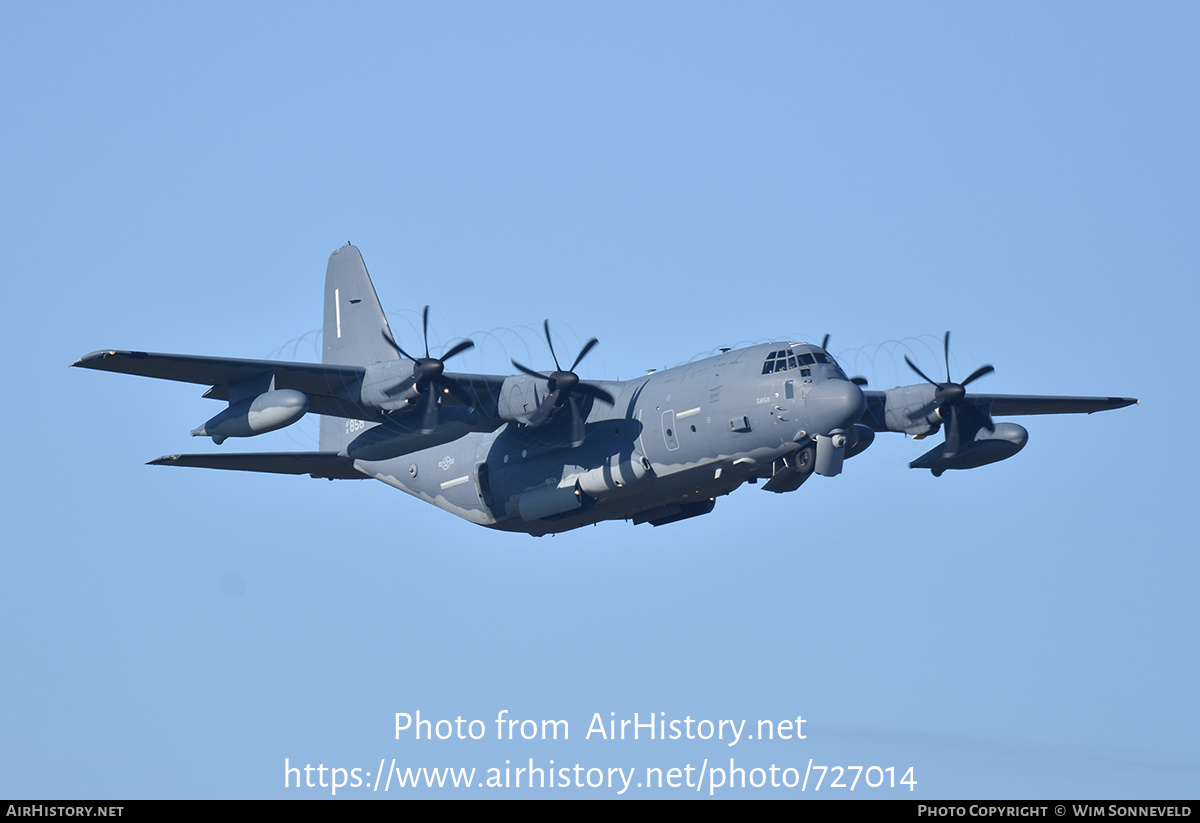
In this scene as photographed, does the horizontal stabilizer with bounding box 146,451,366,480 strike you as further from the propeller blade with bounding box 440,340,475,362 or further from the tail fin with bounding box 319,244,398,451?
the propeller blade with bounding box 440,340,475,362

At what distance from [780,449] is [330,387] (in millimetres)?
8551

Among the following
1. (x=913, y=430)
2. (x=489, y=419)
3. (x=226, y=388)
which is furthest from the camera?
(x=913, y=430)

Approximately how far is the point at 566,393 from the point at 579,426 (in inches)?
30.1

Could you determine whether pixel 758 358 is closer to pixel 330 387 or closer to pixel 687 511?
pixel 687 511

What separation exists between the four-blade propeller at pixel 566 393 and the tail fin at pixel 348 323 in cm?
583

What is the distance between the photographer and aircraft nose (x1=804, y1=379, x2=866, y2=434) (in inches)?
1104

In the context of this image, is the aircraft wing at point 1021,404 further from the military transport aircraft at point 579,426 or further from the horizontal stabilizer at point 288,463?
the horizontal stabilizer at point 288,463

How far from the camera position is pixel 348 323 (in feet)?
119

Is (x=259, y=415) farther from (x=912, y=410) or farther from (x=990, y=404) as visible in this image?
(x=990, y=404)

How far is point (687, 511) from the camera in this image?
1262 inches

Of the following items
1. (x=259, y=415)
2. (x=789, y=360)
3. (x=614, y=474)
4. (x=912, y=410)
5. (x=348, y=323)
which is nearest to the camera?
(x=259, y=415)


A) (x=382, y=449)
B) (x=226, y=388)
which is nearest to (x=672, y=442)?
(x=382, y=449)

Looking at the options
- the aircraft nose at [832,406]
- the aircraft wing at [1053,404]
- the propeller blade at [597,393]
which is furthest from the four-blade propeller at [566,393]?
the aircraft wing at [1053,404]

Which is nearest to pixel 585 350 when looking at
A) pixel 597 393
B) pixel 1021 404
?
pixel 597 393
